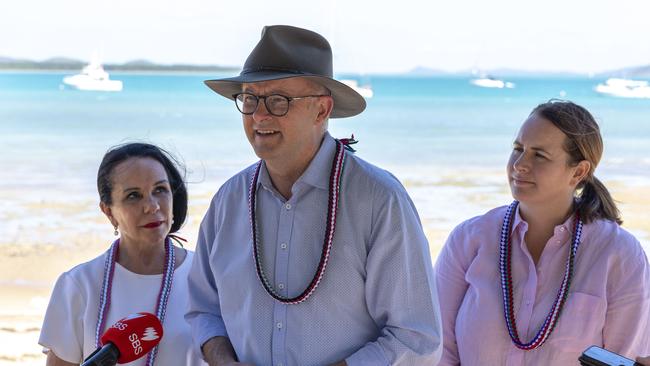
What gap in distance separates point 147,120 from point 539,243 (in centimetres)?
2613

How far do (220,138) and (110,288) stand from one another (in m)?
19.2

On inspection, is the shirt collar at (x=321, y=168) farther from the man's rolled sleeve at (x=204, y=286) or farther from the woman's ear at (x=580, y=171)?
the woman's ear at (x=580, y=171)

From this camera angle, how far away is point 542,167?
8.97ft

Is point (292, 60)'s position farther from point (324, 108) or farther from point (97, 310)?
point (97, 310)

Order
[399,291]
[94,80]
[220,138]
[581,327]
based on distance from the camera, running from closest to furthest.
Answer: [399,291]
[581,327]
[220,138]
[94,80]

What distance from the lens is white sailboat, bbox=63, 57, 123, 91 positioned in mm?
40906

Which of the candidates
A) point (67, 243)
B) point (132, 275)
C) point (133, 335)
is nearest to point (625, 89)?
point (67, 243)

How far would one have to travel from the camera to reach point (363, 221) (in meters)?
2.28

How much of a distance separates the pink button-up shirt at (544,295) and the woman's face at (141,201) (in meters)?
0.95

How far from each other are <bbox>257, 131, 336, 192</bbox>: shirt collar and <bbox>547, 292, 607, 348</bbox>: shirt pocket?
909 mm

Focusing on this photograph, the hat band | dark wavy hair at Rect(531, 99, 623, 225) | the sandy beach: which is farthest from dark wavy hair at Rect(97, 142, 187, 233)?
the sandy beach

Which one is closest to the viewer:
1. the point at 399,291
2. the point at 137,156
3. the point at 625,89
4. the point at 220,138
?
the point at 399,291

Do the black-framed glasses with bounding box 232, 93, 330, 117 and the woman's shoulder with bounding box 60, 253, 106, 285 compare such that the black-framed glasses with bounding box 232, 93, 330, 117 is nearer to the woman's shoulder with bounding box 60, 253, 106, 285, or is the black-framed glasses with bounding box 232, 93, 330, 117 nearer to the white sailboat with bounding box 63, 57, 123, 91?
the woman's shoulder with bounding box 60, 253, 106, 285

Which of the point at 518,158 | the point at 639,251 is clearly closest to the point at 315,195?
the point at 518,158
